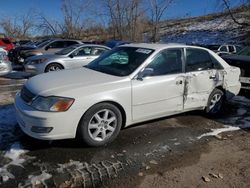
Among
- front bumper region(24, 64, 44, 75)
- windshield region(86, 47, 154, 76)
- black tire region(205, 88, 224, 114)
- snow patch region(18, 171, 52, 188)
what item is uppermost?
windshield region(86, 47, 154, 76)

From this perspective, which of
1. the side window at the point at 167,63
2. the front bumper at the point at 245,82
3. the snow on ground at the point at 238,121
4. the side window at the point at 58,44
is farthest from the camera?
the side window at the point at 58,44

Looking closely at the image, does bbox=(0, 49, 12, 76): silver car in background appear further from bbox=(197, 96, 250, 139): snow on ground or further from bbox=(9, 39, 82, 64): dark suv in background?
bbox=(197, 96, 250, 139): snow on ground

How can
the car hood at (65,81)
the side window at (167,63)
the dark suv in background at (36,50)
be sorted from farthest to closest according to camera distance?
1. the dark suv in background at (36,50)
2. the side window at (167,63)
3. the car hood at (65,81)

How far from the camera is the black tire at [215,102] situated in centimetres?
595

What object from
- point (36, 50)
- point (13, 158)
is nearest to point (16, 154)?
point (13, 158)

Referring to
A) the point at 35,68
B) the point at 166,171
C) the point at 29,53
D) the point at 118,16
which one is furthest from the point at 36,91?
the point at 118,16

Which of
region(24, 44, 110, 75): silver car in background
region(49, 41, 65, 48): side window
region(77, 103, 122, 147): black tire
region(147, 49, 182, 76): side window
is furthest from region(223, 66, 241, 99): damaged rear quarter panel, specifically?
region(49, 41, 65, 48): side window

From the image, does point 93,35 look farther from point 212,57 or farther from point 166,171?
point 166,171

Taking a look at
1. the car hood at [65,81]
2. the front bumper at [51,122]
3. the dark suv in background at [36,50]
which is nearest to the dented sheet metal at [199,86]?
the car hood at [65,81]

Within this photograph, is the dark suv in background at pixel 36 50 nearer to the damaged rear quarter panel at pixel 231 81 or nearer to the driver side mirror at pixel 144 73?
the damaged rear quarter panel at pixel 231 81

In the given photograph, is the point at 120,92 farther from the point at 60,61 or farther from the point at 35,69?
the point at 35,69

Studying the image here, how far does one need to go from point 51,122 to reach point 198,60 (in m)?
3.07

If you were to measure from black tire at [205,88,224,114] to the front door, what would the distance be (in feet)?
2.89

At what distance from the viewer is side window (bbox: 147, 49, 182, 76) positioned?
5.06 meters
